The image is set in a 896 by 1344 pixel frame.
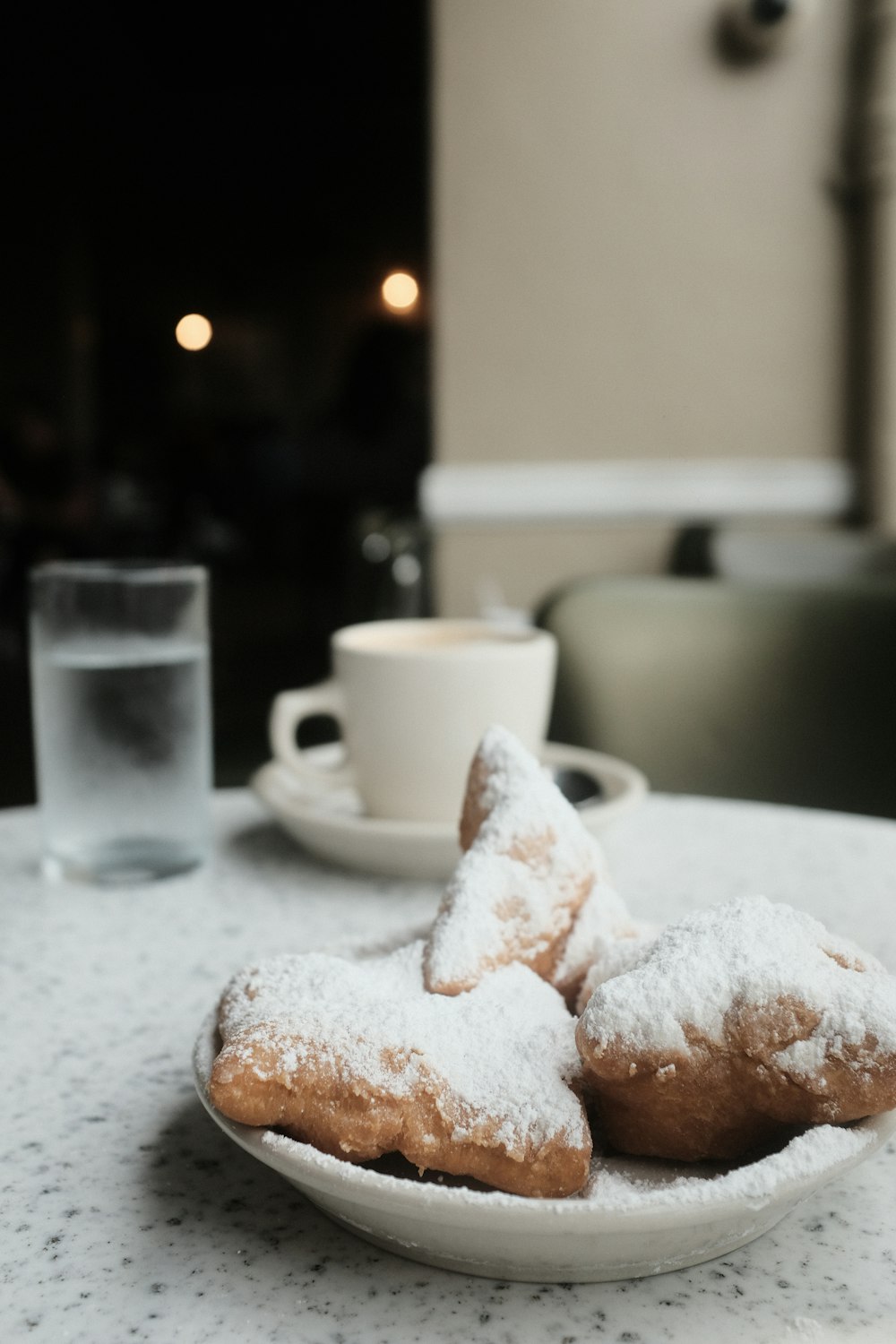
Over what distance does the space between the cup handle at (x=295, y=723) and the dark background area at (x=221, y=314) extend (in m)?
2.42

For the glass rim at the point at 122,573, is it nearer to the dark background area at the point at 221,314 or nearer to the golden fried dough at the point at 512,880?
the golden fried dough at the point at 512,880

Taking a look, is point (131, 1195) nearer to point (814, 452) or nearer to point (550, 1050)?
point (550, 1050)

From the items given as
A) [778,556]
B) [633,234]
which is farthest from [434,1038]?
[633,234]

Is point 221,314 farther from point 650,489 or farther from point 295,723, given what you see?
point 295,723

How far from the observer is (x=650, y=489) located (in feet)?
7.59

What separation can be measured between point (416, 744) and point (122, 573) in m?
0.20

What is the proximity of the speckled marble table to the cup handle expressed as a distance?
135 millimetres

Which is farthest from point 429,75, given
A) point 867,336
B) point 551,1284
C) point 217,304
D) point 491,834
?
point 551,1284

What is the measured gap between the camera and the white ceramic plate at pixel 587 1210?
0.87ft

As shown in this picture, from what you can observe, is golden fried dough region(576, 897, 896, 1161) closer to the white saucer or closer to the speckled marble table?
the speckled marble table

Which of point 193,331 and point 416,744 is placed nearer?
point 416,744

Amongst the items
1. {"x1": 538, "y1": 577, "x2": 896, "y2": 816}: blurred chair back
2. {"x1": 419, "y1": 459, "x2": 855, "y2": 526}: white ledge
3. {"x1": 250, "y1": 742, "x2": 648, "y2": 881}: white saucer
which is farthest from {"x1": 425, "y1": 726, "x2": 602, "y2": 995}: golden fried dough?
{"x1": 419, "y1": 459, "x2": 855, "y2": 526}: white ledge

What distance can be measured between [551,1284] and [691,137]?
2.31 m

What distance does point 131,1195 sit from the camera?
350 mm
